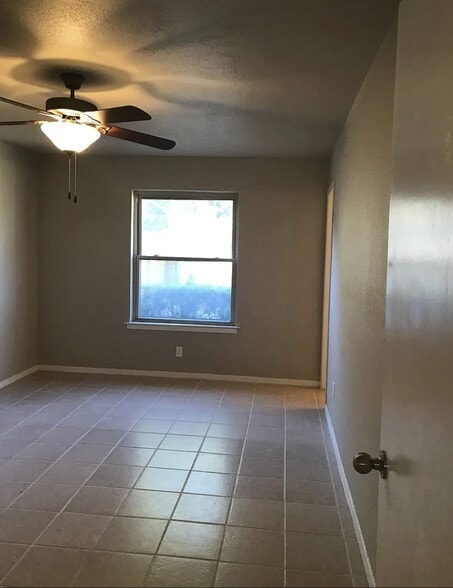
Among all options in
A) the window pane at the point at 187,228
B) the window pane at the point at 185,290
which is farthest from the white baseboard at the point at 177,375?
the window pane at the point at 187,228

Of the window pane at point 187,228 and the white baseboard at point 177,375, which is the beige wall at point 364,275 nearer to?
the white baseboard at point 177,375

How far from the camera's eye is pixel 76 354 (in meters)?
5.77

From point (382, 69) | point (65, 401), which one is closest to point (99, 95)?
point (382, 69)

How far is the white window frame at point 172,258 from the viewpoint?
5.59 meters

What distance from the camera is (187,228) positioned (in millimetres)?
5691

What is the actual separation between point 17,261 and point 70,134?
2.78 m

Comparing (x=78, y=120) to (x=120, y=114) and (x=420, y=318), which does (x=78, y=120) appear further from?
(x=420, y=318)

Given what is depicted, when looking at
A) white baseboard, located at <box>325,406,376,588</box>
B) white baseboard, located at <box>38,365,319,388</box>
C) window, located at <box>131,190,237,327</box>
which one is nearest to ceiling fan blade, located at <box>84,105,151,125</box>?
white baseboard, located at <box>325,406,376,588</box>

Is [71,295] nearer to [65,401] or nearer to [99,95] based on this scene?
[65,401]

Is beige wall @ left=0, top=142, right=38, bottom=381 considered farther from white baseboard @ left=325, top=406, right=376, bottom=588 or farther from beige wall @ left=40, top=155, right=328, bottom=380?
white baseboard @ left=325, top=406, right=376, bottom=588

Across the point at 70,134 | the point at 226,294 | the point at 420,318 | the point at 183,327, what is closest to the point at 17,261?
the point at 183,327

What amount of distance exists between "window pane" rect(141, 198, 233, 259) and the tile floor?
5.58ft

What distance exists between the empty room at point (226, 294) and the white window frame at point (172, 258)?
0.08ft

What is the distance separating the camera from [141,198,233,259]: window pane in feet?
18.5
